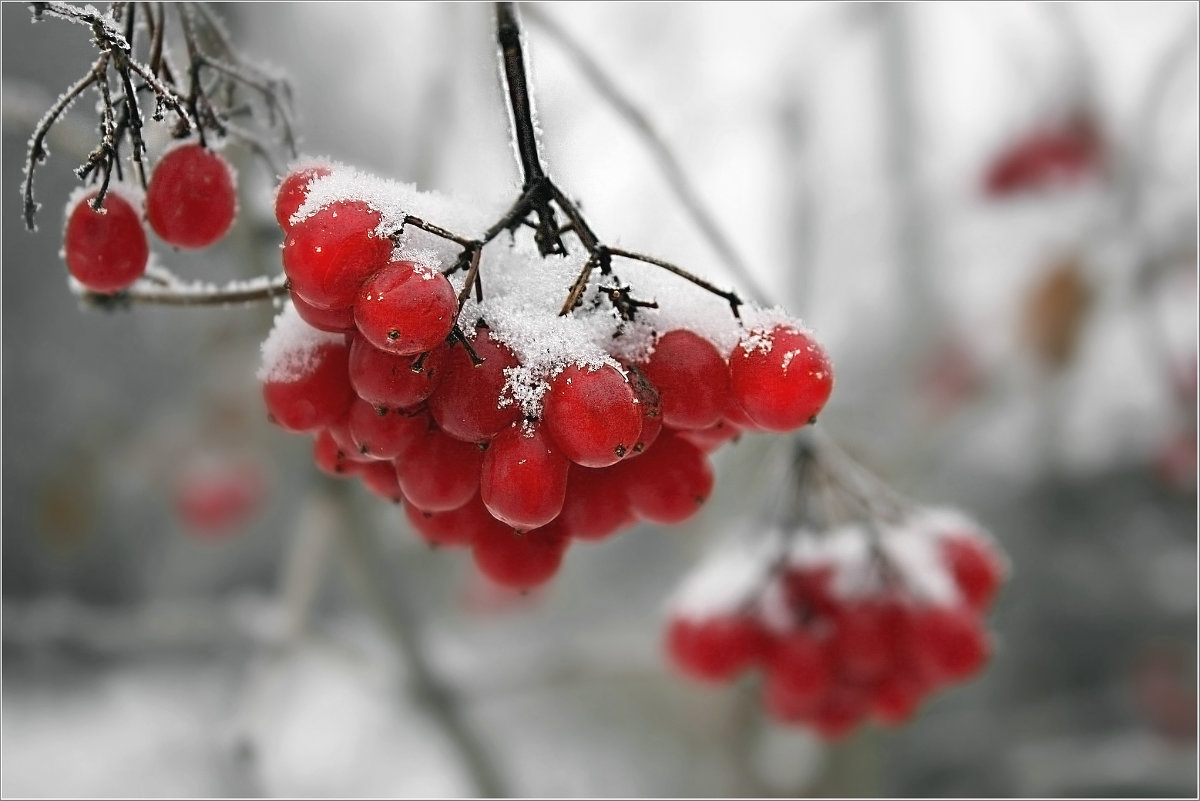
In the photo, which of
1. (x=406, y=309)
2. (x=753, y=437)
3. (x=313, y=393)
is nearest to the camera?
(x=406, y=309)

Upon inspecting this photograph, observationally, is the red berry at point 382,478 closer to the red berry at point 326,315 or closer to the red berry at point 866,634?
the red berry at point 326,315

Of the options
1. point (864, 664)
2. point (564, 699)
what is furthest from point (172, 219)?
point (564, 699)

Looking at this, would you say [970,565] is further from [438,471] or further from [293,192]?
[293,192]

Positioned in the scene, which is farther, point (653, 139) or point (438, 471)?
point (653, 139)

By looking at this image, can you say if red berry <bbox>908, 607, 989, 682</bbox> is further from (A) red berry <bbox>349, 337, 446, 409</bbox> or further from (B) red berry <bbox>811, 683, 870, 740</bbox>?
(A) red berry <bbox>349, 337, 446, 409</bbox>

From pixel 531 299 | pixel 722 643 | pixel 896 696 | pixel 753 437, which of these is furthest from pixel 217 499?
pixel 531 299

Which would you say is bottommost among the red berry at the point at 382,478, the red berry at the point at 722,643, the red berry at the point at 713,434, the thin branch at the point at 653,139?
the red berry at the point at 382,478

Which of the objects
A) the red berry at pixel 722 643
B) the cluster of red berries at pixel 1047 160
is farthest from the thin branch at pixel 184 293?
the cluster of red berries at pixel 1047 160

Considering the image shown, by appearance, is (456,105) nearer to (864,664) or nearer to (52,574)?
(864,664)
